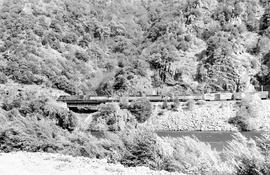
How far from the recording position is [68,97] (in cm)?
8762

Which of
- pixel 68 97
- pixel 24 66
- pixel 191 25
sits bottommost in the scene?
pixel 68 97

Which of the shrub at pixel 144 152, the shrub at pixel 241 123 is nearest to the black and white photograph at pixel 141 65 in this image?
the shrub at pixel 241 123

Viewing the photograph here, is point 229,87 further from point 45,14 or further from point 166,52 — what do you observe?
point 45,14

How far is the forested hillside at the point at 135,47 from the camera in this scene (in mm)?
94875

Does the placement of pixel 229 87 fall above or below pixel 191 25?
below

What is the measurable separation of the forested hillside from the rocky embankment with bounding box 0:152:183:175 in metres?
73.0

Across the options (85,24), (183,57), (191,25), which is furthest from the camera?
(85,24)

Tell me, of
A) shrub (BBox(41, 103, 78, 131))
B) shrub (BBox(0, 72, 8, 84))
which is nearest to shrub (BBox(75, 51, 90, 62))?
shrub (BBox(0, 72, 8, 84))

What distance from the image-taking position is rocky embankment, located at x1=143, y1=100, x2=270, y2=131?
7350cm

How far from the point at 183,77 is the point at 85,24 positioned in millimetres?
35135

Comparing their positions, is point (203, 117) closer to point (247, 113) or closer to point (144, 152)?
point (247, 113)

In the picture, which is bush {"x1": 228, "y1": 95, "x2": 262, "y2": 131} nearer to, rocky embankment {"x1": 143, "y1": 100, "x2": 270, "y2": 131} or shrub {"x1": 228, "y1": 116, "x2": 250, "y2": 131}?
shrub {"x1": 228, "y1": 116, "x2": 250, "y2": 131}

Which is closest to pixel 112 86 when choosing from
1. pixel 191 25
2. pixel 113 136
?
pixel 191 25

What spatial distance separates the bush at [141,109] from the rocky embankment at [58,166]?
57.6 m
